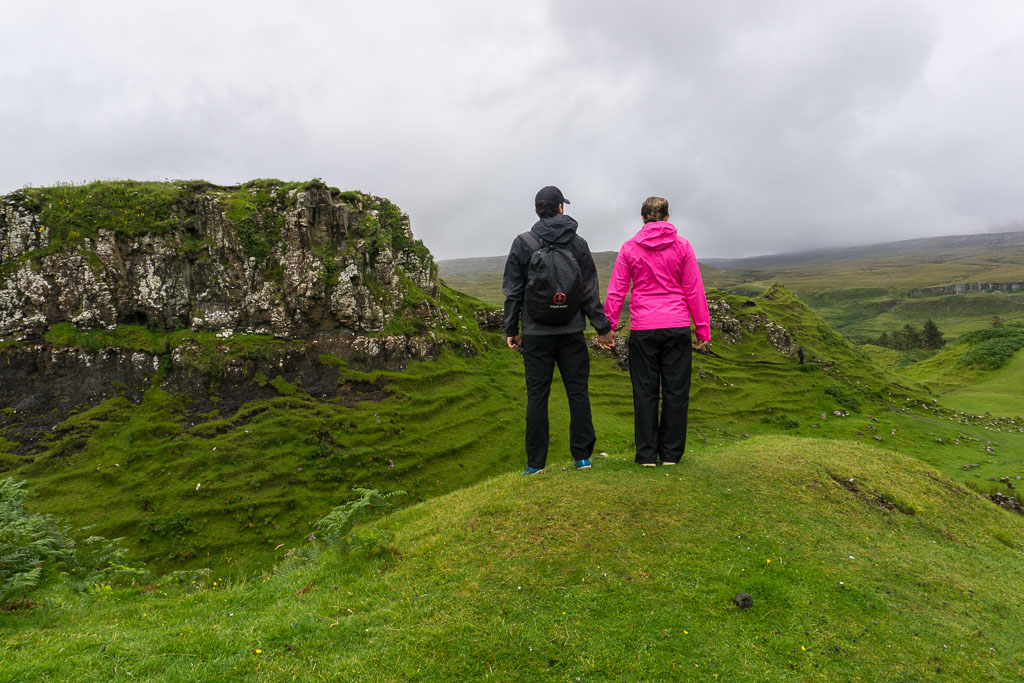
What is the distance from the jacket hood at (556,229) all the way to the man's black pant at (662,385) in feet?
7.78

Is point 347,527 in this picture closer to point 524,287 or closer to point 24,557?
point 24,557

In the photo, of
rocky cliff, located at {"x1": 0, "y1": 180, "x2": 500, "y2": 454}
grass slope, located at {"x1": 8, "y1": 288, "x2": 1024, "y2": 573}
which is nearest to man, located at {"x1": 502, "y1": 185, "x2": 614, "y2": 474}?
grass slope, located at {"x1": 8, "y1": 288, "x2": 1024, "y2": 573}

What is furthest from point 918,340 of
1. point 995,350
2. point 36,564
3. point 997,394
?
point 36,564

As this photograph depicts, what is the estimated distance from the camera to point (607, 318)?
8320 millimetres

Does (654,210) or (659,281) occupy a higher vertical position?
(654,210)

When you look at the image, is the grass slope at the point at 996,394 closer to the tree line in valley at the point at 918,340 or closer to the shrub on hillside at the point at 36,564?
the tree line in valley at the point at 918,340

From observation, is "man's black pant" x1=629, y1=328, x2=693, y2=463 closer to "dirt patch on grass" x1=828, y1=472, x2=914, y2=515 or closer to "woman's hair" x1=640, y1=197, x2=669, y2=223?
"woman's hair" x1=640, y1=197, x2=669, y2=223

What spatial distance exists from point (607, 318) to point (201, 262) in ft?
109

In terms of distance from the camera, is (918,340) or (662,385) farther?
(918,340)

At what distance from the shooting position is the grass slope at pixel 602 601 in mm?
4414

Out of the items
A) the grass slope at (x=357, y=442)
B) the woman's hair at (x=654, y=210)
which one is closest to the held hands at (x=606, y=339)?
the woman's hair at (x=654, y=210)

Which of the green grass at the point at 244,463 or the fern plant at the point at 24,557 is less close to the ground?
the fern plant at the point at 24,557

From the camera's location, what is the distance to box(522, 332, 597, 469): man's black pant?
845 cm

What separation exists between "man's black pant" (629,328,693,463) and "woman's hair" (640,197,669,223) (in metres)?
2.31
